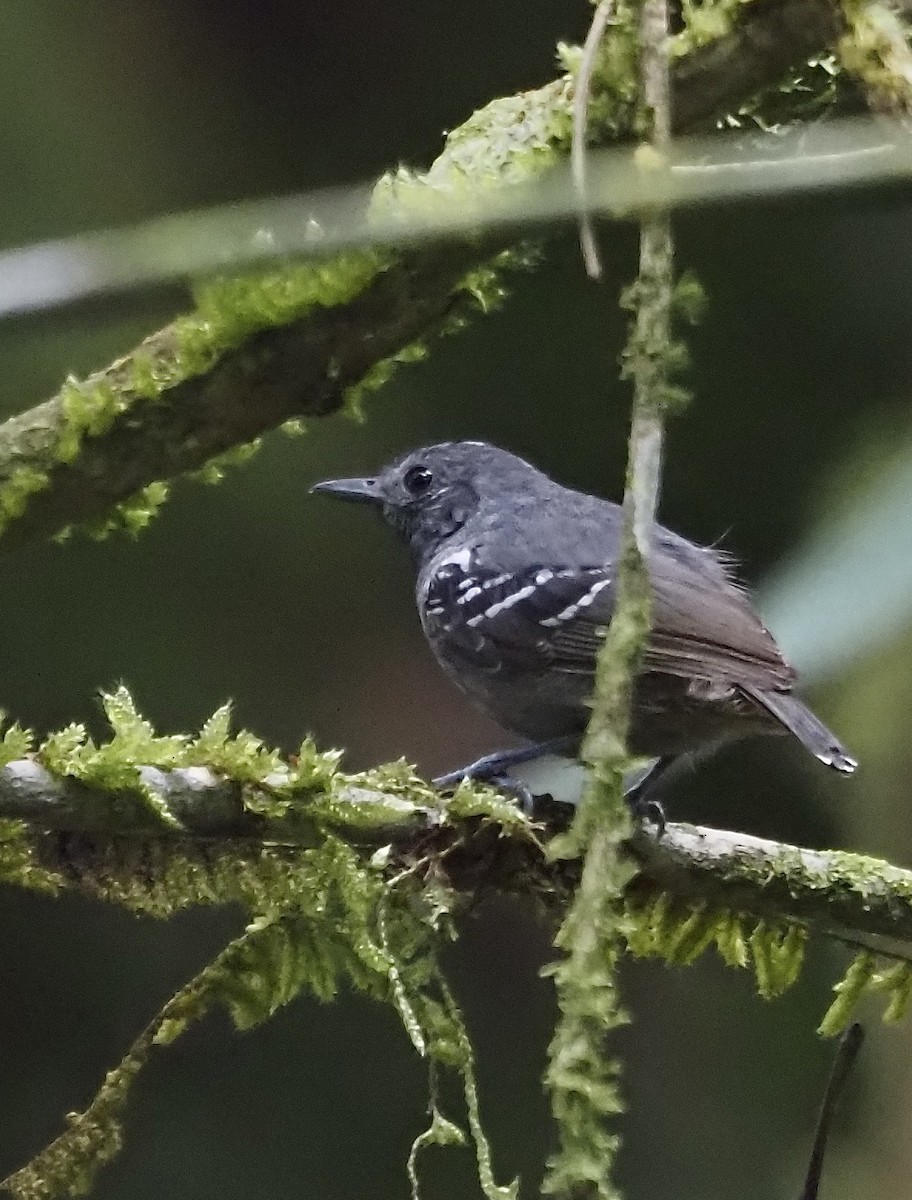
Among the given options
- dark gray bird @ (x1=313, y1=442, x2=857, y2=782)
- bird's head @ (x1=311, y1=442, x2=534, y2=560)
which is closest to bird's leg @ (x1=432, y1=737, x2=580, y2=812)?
dark gray bird @ (x1=313, y1=442, x2=857, y2=782)

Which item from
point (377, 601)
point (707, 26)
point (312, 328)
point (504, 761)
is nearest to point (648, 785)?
point (504, 761)

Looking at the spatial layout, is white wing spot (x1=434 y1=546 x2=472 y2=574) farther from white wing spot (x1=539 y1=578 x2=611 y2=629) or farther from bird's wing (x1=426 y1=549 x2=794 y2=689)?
white wing spot (x1=539 y1=578 x2=611 y2=629)

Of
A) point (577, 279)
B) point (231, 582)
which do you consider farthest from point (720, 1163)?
point (577, 279)

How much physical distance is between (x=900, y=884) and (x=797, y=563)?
2.84 ft

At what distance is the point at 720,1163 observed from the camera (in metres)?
2.36

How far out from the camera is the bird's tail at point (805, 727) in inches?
48.1

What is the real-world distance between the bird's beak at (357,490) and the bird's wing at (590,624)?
0.86ft

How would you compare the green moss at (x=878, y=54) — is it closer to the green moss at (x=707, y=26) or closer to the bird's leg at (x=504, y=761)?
the green moss at (x=707, y=26)

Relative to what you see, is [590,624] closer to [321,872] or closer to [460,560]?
[460,560]

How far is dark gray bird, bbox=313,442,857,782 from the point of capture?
4.31 ft

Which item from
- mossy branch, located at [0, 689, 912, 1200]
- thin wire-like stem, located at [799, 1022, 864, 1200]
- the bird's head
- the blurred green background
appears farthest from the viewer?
the blurred green background

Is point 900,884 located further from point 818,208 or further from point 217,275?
point 217,275

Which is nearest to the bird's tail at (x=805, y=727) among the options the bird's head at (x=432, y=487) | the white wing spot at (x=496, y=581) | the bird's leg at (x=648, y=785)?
the bird's leg at (x=648, y=785)

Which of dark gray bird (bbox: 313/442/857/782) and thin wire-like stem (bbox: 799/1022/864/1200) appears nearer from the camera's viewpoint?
thin wire-like stem (bbox: 799/1022/864/1200)
